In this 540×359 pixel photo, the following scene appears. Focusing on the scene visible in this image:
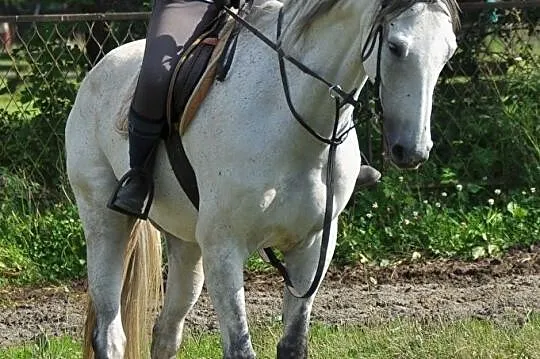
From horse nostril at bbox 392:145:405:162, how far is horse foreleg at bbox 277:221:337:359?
807mm

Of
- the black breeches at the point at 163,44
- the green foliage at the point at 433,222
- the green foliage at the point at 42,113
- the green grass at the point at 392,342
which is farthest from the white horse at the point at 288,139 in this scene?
the green foliage at the point at 42,113

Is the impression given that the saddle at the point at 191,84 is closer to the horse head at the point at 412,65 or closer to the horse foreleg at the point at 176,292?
the horse foreleg at the point at 176,292

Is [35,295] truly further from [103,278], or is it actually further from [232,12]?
[232,12]

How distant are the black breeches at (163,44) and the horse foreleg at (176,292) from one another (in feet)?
2.66

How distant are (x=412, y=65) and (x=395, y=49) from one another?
0.23 feet

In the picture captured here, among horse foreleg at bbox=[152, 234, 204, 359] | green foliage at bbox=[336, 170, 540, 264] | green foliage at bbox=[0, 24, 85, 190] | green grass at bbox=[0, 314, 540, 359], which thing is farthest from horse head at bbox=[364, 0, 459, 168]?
green foliage at bbox=[0, 24, 85, 190]

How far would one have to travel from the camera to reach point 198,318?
644cm

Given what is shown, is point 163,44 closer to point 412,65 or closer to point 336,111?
point 336,111

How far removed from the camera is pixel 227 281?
410cm

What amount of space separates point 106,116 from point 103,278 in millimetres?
649

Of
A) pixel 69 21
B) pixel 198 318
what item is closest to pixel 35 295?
pixel 198 318

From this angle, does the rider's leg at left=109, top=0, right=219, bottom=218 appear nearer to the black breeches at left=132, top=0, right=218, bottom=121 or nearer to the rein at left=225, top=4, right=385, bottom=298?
the black breeches at left=132, top=0, right=218, bottom=121

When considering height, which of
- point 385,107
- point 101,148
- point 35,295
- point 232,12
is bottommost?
point 35,295

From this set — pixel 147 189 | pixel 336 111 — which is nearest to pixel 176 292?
pixel 147 189
